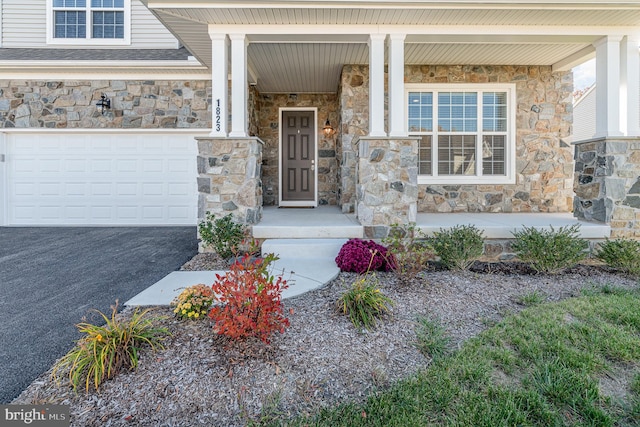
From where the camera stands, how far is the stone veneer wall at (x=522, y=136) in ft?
→ 20.7

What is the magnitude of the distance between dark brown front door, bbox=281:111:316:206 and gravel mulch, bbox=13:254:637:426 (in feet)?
16.9

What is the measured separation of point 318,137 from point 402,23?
3615 millimetres

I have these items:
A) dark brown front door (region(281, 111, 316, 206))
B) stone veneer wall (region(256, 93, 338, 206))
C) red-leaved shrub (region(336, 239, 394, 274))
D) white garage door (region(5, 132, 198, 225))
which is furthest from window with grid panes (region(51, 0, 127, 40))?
red-leaved shrub (region(336, 239, 394, 274))

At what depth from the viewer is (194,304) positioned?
245 centimetres

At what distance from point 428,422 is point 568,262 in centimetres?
317

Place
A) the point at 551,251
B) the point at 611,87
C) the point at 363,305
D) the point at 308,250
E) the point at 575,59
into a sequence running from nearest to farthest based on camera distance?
1. the point at 363,305
2. the point at 551,251
3. the point at 308,250
4. the point at 611,87
5. the point at 575,59

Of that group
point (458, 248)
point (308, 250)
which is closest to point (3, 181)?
point (308, 250)

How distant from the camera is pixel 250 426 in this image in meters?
1.56

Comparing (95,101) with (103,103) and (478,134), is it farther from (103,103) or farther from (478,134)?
(478,134)

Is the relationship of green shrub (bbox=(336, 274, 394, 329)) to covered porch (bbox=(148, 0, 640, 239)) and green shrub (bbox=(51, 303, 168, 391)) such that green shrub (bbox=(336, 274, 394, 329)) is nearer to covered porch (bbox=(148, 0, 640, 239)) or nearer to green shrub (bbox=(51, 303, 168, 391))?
green shrub (bbox=(51, 303, 168, 391))

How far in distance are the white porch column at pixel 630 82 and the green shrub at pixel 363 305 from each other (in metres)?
4.41

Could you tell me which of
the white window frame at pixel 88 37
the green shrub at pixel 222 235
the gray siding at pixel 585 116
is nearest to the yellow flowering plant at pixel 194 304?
the green shrub at pixel 222 235

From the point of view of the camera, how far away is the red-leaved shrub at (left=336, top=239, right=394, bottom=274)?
3.70 m

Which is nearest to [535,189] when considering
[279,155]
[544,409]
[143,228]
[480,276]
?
[480,276]
